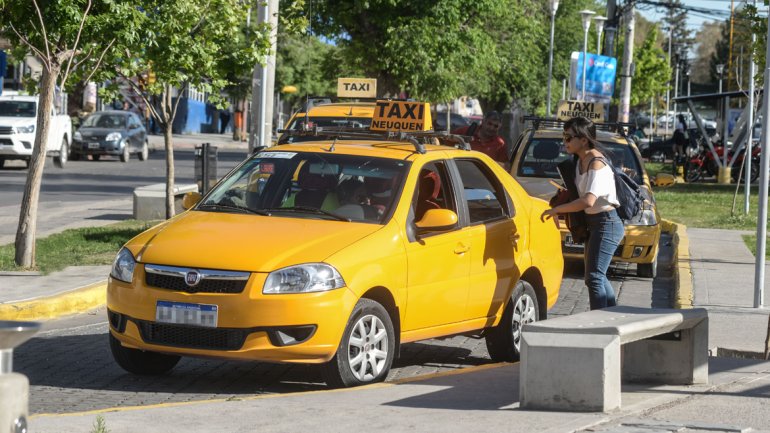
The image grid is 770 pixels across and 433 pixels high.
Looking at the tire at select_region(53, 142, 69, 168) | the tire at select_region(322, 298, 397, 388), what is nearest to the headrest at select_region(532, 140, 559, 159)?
the tire at select_region(322, 298, 397, 388)

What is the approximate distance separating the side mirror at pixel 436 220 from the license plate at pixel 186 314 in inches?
62.9

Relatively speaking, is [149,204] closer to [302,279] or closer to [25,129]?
[302,279]

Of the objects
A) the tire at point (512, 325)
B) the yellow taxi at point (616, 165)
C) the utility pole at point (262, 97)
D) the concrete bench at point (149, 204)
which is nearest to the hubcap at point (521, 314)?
the tire at point (512, 325)

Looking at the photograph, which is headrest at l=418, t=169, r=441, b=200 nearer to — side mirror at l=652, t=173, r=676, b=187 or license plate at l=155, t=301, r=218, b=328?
license plate at l=155, t=301, r=218, b=328

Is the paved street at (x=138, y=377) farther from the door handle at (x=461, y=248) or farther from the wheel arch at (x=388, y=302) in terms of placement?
the door handle at (x=461, y=248)

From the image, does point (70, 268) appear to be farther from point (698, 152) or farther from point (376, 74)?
point (698, 152)

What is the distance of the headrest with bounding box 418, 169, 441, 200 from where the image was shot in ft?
30.7

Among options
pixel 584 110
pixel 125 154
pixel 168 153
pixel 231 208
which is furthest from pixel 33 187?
pixel 125 154

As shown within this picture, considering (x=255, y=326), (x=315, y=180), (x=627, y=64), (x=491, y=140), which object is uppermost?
(x=627, y=64)

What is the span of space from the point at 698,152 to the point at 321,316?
3434 centimetres

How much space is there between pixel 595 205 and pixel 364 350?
2.33m

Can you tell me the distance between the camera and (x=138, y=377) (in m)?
8.61

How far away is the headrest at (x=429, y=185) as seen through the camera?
30.7 ft

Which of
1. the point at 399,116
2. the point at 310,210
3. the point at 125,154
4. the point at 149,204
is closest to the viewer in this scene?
the point at 310,210
